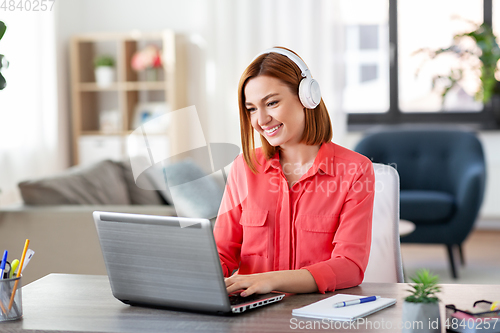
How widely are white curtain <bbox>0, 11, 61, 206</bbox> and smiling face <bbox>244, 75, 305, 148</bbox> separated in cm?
300

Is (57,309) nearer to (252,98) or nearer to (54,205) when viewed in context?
(252,98)

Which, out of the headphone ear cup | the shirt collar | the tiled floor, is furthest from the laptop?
the tiled floor

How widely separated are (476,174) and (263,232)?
8.03 feet

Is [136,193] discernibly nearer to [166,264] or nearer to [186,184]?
[186,184]

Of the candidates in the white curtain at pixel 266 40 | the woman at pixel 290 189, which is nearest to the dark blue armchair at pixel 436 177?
the white curtain at pixel 266 40

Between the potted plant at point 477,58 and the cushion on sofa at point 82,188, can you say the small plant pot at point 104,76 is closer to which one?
the cushion on sofa at point 82,188

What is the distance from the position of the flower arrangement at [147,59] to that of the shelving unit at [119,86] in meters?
0.07

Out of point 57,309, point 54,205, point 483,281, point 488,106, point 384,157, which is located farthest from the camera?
point 488,106

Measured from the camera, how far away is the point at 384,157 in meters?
3.99

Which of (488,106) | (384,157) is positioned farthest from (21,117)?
(488,106)

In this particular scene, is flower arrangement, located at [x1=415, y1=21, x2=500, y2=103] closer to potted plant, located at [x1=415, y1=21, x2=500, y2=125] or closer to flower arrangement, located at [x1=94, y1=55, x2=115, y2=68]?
potted plant, located at [x1=415, y1=21, x2=500, y2=125]

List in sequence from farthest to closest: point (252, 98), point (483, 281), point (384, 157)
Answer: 1. point (384, 157)
2. point (483, 281)
3. point (252, 98)

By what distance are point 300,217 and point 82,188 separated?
5.56ft

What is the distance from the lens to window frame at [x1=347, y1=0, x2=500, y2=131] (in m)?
4.73
